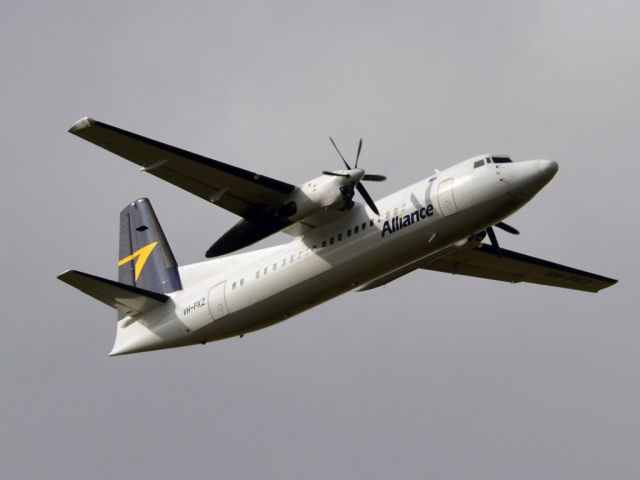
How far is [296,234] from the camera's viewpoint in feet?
99.7

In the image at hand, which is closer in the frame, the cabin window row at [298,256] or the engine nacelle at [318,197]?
the engine nacelle at [318,197]

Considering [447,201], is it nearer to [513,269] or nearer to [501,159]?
[501,159]

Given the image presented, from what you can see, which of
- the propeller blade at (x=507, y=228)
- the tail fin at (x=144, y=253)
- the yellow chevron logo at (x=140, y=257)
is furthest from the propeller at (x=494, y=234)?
the yellow chevron logo at (x=140, y=257)

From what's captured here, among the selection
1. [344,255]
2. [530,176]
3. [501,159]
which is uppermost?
[501,159]

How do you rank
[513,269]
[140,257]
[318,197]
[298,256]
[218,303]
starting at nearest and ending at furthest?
[318,197] → [298,256] → [218,303] → [513,269] → [140,257]

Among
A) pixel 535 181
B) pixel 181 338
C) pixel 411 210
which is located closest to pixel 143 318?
pixel 181 338

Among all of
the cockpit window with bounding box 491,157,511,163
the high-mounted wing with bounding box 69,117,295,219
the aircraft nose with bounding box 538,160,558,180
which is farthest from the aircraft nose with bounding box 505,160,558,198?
the high-mounted wing with bounding box 69,117,295,219

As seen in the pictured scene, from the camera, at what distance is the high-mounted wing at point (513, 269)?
33.7 meters

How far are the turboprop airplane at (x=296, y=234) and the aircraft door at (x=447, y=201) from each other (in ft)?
0.07

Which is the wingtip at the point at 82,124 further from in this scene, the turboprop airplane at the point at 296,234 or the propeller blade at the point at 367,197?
the propeller blade at the point at 367,197

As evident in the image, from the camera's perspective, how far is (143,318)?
32.9 meters

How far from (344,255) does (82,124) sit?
22.2 feet

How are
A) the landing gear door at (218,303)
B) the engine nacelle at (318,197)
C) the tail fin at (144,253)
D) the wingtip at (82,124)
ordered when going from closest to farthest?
1. the wingtip at (82,124)
2. the engine nacelle at (318,197)
3. the landing gear door at (218,303)
4. the tail fin at (144,253)

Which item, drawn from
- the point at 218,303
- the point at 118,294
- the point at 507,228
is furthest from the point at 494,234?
the point at 118,294
